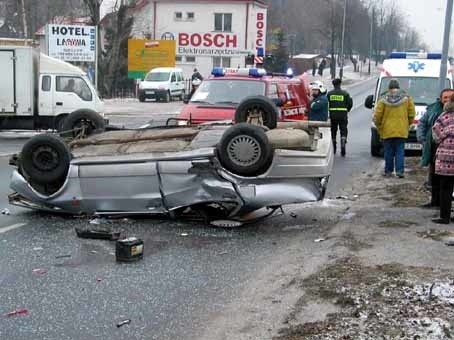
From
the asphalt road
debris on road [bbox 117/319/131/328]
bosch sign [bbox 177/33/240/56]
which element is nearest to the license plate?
the asphalt road

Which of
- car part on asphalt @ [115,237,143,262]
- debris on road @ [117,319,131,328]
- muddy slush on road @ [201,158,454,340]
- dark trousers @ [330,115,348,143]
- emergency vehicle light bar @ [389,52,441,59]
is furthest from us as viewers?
emergency vehicle light bar @ [389,52,441,59]

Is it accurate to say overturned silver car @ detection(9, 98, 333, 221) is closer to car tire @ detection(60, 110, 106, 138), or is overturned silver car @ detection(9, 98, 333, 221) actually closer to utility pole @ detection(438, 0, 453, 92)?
car tire @ detection(60, 110, 106, 138)

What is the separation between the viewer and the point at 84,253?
7707mm

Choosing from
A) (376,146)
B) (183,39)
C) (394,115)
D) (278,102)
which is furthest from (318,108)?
(183,39)

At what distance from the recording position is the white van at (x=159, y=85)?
42594 millimetres

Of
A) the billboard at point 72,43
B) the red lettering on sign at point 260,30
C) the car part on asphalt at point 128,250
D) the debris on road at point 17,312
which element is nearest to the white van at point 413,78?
the car part on asphalt at point 128,250

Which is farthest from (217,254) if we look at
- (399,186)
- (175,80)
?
(175,80)

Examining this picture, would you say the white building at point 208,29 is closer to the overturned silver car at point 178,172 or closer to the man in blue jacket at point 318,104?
the man in blue jacket at point 318,104

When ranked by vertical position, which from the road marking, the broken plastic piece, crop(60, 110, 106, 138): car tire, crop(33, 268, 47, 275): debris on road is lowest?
the road marking

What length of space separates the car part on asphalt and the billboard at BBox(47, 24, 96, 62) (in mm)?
25568

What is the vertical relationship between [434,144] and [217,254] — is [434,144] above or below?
above

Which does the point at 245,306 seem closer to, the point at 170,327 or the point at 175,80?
the point at 170,327

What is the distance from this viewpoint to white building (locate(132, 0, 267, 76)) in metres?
56.7

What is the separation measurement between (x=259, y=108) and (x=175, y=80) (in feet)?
110
